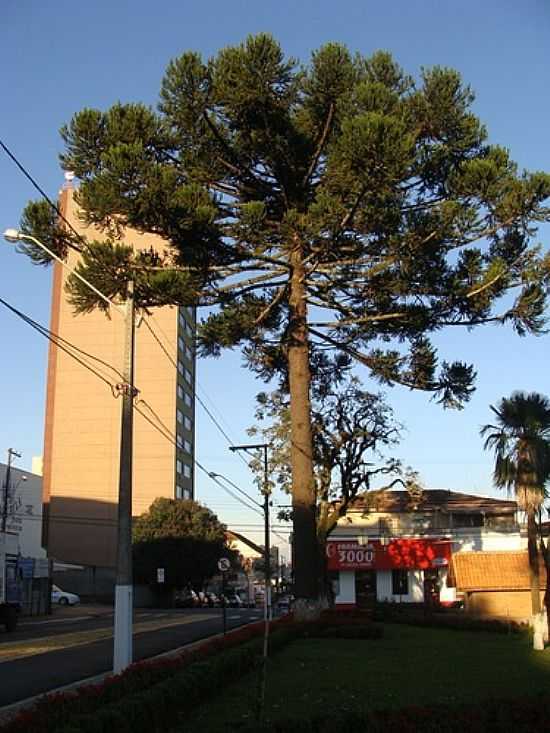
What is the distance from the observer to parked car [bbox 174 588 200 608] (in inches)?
2967

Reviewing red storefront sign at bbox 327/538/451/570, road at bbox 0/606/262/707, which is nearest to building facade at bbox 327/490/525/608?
red storefront sign at bbox 327/538/451/570

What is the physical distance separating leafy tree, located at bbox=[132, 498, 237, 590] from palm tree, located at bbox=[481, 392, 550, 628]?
1648 inches

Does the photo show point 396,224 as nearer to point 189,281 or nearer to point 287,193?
point 287,193

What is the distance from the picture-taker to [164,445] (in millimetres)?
90375

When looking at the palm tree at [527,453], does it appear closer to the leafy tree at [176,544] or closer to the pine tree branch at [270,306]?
the pine tree branch at [270,306]

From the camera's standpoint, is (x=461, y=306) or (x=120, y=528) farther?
(x=461, y=306)

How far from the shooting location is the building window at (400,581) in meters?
48.0

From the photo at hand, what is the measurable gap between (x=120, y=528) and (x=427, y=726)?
8.96m

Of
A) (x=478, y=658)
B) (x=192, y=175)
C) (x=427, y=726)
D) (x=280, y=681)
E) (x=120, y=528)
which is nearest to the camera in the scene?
(x=427, y=726)

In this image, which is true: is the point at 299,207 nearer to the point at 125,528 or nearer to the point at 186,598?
the point at 125,528

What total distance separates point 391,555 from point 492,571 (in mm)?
11692

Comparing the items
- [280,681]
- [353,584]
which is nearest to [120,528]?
[280,681]

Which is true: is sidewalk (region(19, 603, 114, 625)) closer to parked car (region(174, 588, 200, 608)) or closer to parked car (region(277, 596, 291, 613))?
parked car (region(277, 596, 291, 613))

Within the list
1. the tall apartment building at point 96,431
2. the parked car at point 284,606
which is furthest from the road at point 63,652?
the tall apartment building at point 96,431
